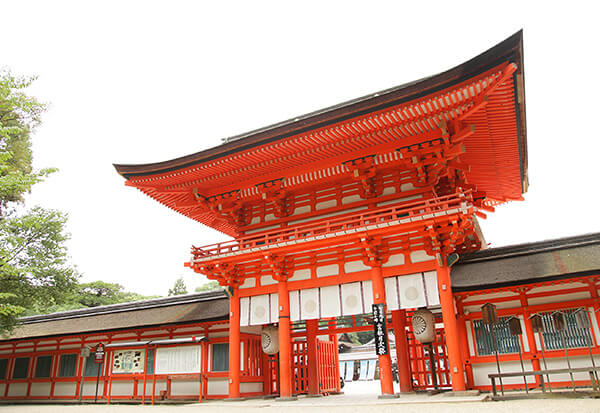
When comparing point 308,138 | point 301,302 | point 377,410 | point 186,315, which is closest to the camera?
point 377,410

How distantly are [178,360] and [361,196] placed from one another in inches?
345

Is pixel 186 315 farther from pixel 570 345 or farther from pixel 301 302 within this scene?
pixel 570 345

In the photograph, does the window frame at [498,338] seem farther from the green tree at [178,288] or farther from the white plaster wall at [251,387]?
the green tree at [178,288]

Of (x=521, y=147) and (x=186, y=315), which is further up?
(x=521, y=147)

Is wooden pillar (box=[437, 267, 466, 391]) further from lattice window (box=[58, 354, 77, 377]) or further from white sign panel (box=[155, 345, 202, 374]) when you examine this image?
lattice window (box=[58, 354, 77, 377])

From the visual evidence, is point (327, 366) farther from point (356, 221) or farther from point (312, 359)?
point (356, 221)

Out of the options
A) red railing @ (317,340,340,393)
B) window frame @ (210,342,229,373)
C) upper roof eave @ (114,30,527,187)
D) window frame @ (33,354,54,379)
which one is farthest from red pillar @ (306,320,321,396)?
window frame @ (33,354,54,379)

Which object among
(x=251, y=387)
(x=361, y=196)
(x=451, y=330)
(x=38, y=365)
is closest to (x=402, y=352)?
(x=451, y=330)

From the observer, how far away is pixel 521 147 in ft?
40.2

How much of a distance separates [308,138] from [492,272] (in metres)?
6.72

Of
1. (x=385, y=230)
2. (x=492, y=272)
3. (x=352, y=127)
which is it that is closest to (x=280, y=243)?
(x=385, y=230)

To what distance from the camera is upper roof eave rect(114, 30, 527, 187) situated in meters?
9.57

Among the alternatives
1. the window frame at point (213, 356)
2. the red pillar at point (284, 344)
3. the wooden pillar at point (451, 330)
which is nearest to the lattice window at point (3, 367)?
the window frame at point (213, 356)

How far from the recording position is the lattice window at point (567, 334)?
11078mm
